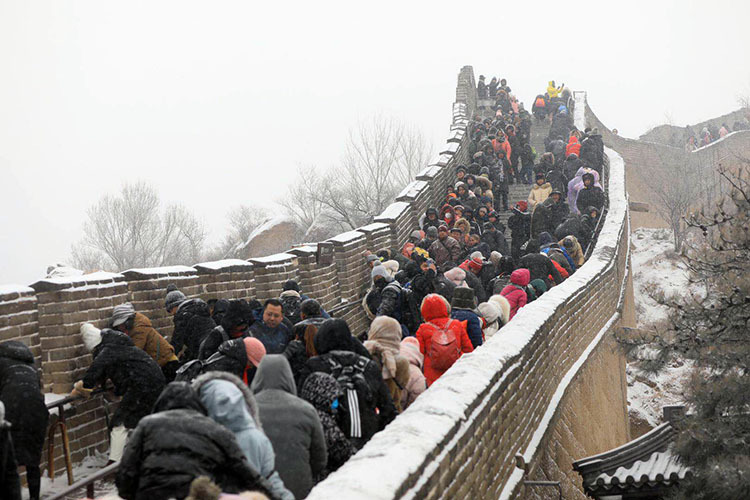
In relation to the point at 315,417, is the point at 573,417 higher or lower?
lower

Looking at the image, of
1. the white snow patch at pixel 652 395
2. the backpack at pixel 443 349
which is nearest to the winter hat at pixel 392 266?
the backpack at pixel 443 349

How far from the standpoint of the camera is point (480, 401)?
5.71 metres

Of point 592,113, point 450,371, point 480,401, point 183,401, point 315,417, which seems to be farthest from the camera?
point 592,113

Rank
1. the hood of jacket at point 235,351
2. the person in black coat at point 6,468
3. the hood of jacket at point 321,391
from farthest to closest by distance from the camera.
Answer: the hood of jacket at point 235,351, the hood of jacket at point 321,391, the person in black coat at point 6,468

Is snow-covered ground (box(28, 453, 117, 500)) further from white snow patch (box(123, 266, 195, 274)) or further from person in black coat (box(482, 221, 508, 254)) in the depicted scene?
person in black coat (box(482, 221, 508, 254))

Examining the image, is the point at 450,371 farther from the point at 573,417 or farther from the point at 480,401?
the point at 573,417

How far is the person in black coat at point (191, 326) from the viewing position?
7691mm

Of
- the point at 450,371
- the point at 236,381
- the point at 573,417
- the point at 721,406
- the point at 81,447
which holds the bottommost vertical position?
the point at 573,417

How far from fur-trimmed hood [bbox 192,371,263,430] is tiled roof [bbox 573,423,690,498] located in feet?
21.2

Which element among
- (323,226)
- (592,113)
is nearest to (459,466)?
(592,113)

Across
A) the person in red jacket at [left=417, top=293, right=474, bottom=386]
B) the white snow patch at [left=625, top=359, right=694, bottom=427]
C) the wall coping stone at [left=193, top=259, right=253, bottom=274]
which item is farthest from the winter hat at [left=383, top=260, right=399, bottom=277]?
the white snow patch at [left=625, top=359, right=694, bottom=427]

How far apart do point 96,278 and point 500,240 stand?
30.1ft

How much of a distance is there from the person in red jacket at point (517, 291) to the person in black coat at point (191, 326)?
4.26 meters

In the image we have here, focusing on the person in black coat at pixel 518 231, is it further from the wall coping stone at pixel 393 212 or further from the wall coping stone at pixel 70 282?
the wall coping stone at pixel 70 282
